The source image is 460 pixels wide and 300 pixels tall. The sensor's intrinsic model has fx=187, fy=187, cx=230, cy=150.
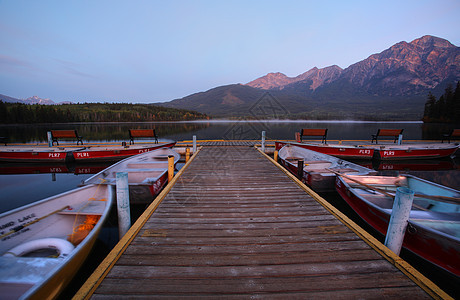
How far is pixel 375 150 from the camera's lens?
12.1m

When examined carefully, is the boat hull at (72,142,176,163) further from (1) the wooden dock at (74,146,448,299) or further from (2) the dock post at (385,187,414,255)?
(2) the dock post at (385,187,414,255)

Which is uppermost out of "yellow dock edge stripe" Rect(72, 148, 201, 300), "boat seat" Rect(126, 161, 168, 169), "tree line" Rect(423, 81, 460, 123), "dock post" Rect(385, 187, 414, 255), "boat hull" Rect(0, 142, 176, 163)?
"tree line" Rect(423, 81, 460, 123)

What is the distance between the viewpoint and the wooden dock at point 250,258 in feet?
6.98

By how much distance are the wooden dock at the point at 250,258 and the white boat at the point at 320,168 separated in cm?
256

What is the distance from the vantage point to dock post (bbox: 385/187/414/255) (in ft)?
9.68

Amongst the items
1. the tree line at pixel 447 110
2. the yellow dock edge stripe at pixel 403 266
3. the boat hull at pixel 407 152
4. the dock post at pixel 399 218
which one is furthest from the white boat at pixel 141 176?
the tree line at pixel 447 110

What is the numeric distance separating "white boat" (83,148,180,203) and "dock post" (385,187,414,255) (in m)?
5.60

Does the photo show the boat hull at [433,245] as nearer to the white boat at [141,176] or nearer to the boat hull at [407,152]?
the white boat at [141,176]

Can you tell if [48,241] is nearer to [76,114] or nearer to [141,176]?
[141,176]

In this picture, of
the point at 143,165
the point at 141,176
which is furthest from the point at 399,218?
the point at 143,165

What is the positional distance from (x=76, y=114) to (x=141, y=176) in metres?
101

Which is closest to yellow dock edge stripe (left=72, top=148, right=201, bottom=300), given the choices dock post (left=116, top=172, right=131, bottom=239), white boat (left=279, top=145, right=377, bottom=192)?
dock post (left=116, top=172, right=131, bottom=239)

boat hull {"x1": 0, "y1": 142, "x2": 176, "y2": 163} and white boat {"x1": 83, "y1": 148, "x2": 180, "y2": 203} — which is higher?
white boat {"x1": 83, "y1": 148, "x2": 180, "y2": 203}

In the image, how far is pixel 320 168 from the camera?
28.6 ft
